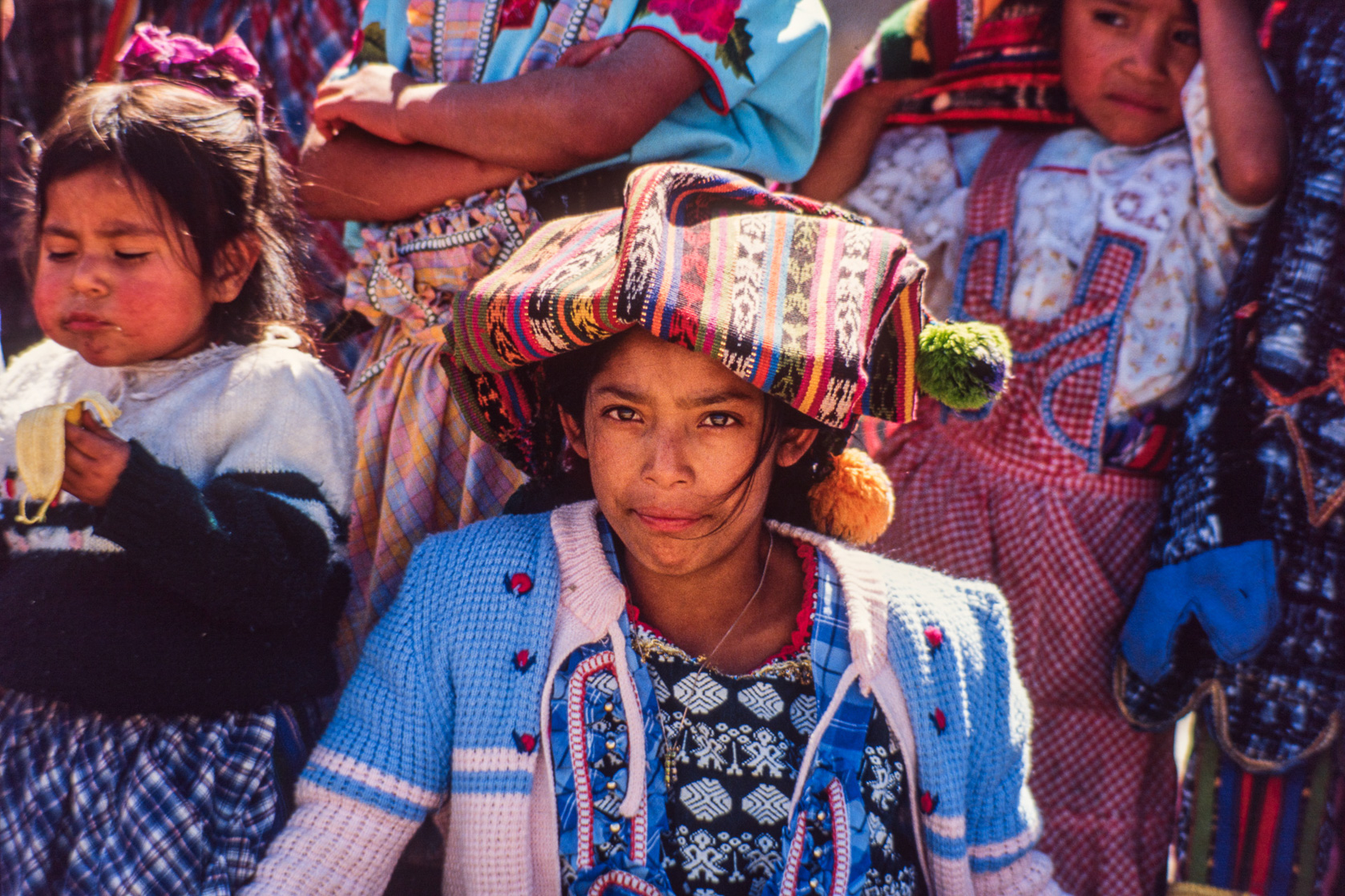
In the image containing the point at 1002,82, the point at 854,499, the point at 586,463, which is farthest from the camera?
the point at 1002,82

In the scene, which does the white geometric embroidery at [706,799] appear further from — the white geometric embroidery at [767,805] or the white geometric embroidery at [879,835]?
the white geometric embroidery at [879,835]

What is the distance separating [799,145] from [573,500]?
897mm

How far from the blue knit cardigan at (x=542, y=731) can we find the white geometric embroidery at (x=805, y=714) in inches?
1.5

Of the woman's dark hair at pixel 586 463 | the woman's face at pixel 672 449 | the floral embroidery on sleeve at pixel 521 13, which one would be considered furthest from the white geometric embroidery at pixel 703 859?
the floral embroidery on sleeve at pixel 521 13

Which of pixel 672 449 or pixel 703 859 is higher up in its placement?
pixel 672 449

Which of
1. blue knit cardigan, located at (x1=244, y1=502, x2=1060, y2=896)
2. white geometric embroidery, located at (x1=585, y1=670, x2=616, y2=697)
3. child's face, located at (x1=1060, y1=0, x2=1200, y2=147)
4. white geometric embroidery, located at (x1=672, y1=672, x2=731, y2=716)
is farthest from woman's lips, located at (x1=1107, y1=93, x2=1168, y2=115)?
white geometric embroidery, located at (x1=585, y1=670, x2=616, y2=697)

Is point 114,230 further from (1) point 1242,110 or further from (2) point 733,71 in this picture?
(1) point 1242,110

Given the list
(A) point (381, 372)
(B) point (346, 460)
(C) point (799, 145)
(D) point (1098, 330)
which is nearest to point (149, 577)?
(B) point (346, 460)

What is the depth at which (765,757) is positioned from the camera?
1.76m

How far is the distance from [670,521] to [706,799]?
48cm

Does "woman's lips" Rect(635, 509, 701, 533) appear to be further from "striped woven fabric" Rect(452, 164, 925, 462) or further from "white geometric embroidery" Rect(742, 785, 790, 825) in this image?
"white geometric embroidery" Rect(742, 785, 790, 825)

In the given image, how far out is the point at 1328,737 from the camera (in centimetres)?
224

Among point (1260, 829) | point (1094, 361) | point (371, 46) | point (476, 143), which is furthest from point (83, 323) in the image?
point (1260, 829)

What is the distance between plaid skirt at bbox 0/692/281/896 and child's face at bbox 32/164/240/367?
0.63 metres
